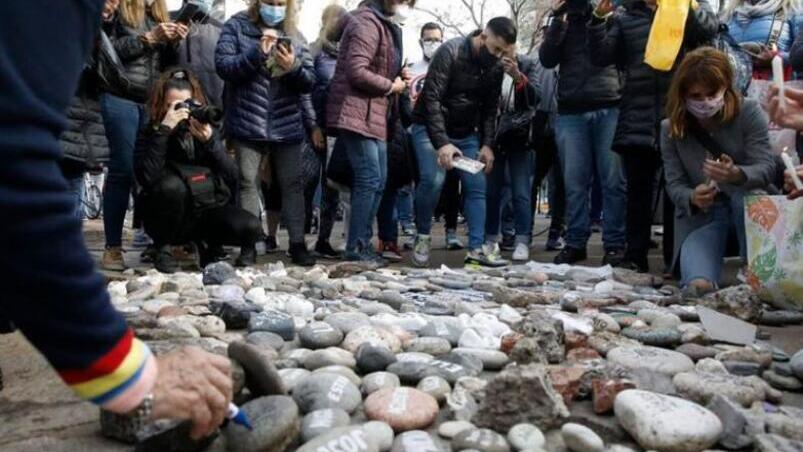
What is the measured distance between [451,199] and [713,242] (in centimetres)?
316

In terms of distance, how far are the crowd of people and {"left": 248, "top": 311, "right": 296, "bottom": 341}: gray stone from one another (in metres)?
1.86

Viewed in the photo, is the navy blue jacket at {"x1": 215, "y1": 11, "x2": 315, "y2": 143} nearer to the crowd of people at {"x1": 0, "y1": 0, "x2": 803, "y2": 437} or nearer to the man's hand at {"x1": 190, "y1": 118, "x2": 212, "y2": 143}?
the crowd of people at {"x1": 0, "y1": 0, "x2": 803, "y2": 437}

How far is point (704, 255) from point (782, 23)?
2.16 meters

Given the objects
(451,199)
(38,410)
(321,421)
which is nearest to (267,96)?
(451,199)

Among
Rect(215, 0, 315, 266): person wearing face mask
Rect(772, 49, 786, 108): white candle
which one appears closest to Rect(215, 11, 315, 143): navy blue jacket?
Rect(215, 0, 315, 266): person wearing face mask

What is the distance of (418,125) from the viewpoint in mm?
Result: 4902

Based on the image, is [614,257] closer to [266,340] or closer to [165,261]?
[165,261]

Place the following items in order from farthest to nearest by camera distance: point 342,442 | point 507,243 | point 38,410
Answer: point 507,243 < point 38,410 < point 342,442

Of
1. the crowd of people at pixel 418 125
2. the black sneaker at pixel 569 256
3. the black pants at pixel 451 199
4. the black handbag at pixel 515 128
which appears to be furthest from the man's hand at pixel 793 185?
the black pants at pixel 451 199

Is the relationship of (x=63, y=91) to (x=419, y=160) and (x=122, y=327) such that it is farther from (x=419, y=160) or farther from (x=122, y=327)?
(x=419, y=160)

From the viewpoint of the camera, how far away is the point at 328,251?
17.4 feet

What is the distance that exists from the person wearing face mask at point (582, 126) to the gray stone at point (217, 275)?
219 centimetres

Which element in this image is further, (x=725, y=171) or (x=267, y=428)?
(x=725, y=171)

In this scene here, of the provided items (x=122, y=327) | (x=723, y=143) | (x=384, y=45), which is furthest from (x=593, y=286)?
(x=122, y=327)
